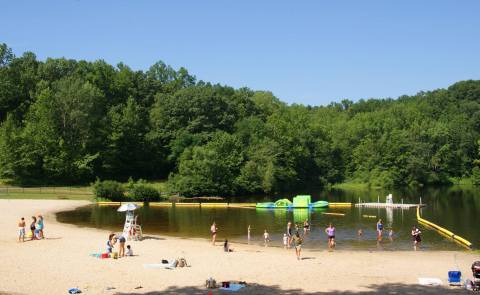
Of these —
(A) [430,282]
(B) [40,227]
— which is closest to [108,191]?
(B) [40,227]

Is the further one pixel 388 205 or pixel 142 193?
pixel 142 193

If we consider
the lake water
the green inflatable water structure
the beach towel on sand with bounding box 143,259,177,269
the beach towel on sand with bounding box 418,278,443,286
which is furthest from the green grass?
the beach towel on sand with bounding box 418,278,443,286

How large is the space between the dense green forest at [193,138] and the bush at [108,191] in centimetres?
1086

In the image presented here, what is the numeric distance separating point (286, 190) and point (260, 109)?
33.3 metres

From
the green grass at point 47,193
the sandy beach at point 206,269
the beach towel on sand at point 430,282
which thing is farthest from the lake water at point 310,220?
the beach towel on sand at point 430,282

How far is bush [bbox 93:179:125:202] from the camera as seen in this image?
2913 inches

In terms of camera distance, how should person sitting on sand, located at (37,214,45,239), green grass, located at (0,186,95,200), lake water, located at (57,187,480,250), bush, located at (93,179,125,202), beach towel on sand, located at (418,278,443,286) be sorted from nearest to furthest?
beach towel on sand, located at (418,278,443,286)
person sitting on sand, located at (37,214,45,239)
lake water, located at (57,187,480,250)
green grass, located at (0,186,95,200)
bush, located at (93,179,125,202)

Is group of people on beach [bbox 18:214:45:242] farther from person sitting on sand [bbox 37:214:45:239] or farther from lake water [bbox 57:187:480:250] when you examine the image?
lake water [bbox 57:187:480:250]

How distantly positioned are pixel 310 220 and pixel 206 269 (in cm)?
2835

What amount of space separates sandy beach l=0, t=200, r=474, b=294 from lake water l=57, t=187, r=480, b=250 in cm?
485

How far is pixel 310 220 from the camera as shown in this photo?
180 feet

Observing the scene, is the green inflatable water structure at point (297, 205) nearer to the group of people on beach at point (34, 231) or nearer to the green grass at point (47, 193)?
the green grass at point (47, 193)

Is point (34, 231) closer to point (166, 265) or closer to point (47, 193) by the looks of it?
point (166, 265)

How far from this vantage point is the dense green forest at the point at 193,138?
88500 millimetres
